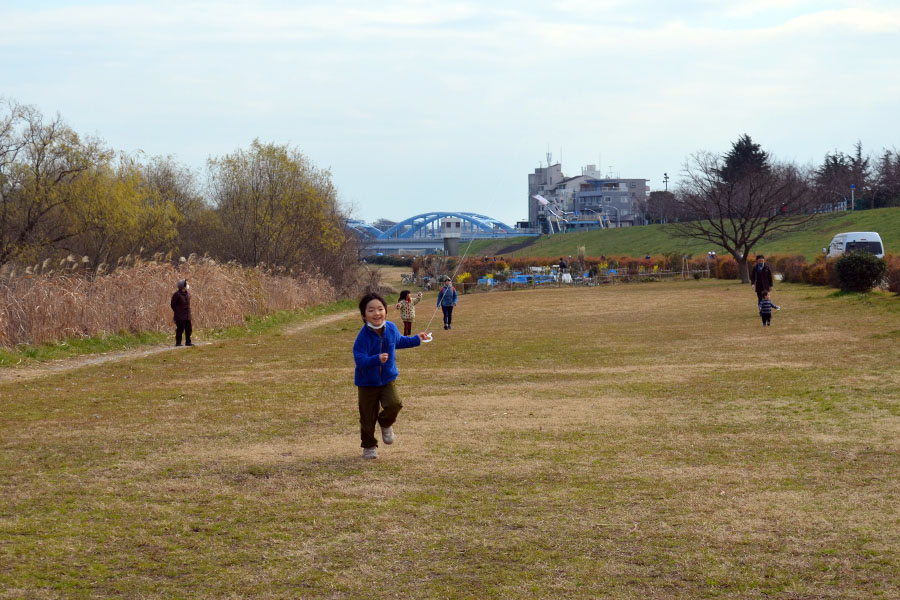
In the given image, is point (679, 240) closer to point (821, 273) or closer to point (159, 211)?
point (821, 273)

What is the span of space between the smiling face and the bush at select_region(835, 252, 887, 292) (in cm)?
2963

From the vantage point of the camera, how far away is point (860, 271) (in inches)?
1359

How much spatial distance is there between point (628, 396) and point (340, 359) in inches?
294

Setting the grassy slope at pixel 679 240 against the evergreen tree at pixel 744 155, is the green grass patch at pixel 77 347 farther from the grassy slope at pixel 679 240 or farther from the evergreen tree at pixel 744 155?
the evergreen tree at pixel 744 155

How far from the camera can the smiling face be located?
868 cm

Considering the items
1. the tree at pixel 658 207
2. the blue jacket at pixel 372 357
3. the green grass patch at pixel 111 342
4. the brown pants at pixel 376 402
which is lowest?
the green grass patch at pixel 111 342

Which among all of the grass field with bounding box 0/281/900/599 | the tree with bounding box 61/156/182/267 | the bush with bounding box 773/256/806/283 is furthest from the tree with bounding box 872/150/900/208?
the grass field with bounding box 0/281/900/599

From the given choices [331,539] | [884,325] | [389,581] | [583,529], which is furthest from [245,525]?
[884,325]

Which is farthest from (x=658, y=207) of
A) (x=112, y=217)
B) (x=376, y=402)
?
(x=376, y=402)

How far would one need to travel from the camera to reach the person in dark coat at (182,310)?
872 inches

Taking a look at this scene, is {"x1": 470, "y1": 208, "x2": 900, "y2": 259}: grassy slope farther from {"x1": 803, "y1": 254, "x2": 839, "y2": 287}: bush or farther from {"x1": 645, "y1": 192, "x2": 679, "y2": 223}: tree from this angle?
{"x1": 803, "y1": 254, "x2": 839, "y2": 287}: bush

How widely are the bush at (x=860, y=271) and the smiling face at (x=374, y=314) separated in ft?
97.2

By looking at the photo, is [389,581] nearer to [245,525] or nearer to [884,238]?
[245,525]

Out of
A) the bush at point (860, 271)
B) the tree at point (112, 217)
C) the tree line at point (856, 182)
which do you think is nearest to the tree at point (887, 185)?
the tree line at point (856, 182)
